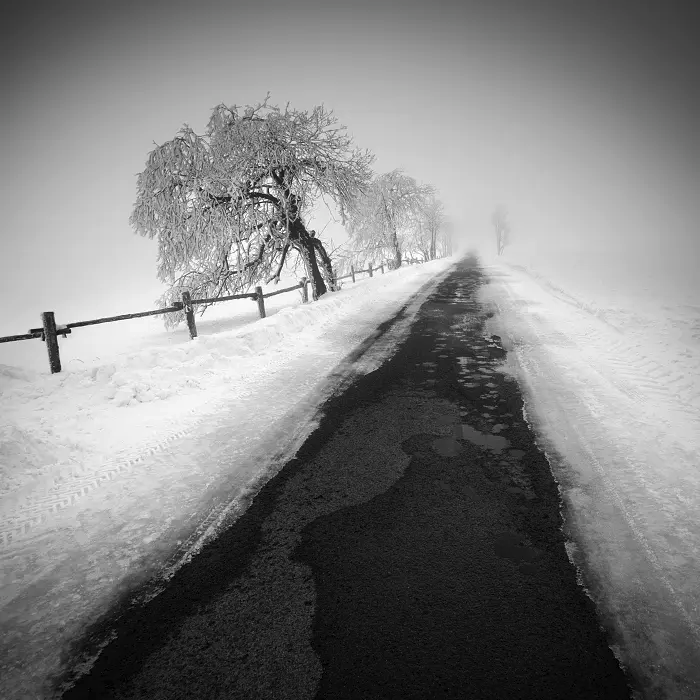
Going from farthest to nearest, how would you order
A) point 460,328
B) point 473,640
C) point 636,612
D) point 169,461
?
point 460,328
point 169,461
point 636,612
point 473,640

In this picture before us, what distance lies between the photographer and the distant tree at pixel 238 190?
1296cm

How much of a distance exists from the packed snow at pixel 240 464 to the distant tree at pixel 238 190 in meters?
7.02

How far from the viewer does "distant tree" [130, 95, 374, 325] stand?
13.0 metres

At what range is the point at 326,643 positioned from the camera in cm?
186

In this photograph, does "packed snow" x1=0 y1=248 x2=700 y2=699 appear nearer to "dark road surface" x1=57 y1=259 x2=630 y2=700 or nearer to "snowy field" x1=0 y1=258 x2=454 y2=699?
"snowy field" x1=0 y1=258 x2=454 y2=699

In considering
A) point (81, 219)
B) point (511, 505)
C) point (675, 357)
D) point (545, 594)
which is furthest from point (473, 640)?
Answer: point (81, 219)

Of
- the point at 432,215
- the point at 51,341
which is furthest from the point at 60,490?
the point at 432,215

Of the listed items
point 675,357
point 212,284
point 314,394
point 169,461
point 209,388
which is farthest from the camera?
point 212,284

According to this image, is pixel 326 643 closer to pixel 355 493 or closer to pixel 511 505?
pixel 355 493

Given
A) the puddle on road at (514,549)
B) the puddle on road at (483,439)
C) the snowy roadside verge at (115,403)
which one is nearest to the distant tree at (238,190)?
the snowy roadside verge at (115,403)

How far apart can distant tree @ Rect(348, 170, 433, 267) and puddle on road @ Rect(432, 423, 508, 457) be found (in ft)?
93.5

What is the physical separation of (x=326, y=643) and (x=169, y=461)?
2.60 meters

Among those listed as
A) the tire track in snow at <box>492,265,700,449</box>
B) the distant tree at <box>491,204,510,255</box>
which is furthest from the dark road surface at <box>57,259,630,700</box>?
the distant tree at <box>491,204,510,255</box>

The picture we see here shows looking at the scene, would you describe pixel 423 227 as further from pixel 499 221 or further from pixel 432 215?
pixel 499 221
